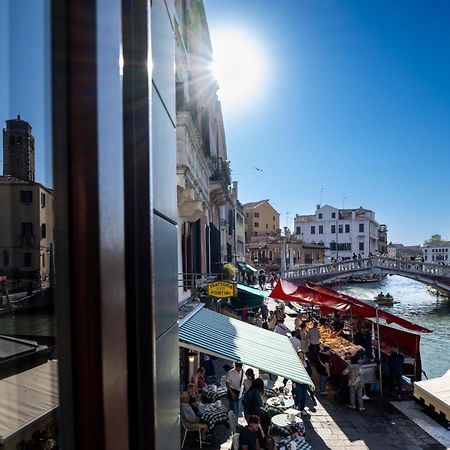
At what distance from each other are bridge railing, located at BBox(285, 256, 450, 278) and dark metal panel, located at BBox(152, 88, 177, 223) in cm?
3878

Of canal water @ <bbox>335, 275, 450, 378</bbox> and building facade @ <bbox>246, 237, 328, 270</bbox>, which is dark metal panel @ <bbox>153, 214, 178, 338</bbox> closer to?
canal water @ <bbox>335, 275, 450, 378</bbox>

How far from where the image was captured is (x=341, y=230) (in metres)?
76.7

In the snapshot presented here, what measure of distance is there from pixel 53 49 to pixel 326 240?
258 feet

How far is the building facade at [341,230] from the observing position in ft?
249

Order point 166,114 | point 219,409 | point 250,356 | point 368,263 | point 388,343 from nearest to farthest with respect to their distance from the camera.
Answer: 1. point 166,114
2. point 250,356
3. point 219,409
4. point 388,343
5. point 368,263

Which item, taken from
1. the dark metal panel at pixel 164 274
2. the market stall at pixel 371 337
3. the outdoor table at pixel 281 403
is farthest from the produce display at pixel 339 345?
the dark metal panel at pixel 164 274

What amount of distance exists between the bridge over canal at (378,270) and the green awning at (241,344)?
1238 inches

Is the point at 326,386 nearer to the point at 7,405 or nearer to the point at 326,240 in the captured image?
the point at 7,405

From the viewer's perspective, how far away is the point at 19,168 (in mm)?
1063

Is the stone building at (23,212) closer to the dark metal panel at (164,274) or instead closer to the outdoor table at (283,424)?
the dark metal panel at (164,274)

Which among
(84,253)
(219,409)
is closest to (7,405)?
(84,253)

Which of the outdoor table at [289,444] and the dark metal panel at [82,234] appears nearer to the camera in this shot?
the dark metal panel at [82,234]

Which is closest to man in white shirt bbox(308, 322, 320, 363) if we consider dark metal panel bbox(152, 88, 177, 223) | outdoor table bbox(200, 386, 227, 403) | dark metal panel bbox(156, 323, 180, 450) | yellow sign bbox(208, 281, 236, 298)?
yellow sign bbox(208, 281, 236, 298)

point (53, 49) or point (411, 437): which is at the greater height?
point (53, 49)
